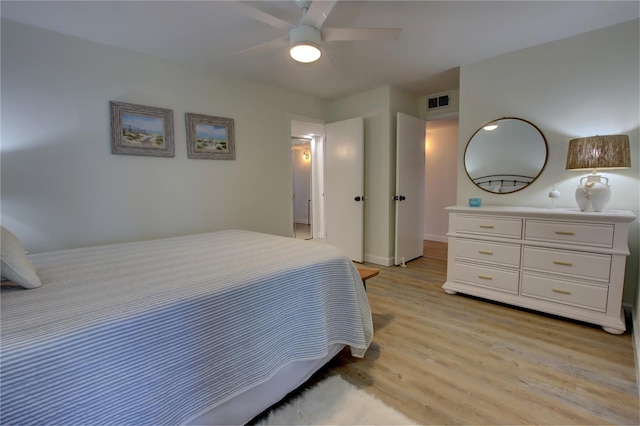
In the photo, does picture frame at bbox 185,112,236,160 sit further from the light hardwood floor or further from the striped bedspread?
the light hardwood floor

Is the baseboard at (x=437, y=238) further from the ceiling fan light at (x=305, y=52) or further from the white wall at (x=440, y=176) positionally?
the ceiling fan light at (x=305, y=52)

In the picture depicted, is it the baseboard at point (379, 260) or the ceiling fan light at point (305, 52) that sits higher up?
the ceiling fan light at point (305, 52)

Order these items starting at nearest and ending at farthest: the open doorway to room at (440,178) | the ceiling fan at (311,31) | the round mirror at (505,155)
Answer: the ceiling fan at (311,31) < the round mirror at (505,155) < the open doorway to room at (440,178)

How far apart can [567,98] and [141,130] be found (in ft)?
13.0

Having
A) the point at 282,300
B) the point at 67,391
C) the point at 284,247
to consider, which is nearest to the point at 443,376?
the point at 282,300

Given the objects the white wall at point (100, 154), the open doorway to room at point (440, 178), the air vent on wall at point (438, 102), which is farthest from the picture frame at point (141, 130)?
the open doorway to room at point (440, 178)

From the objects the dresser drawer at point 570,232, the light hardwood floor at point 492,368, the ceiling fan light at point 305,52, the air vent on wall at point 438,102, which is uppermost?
the air vent on wall at point 438,102

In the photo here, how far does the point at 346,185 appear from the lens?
4145mm

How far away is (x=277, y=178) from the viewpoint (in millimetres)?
3771

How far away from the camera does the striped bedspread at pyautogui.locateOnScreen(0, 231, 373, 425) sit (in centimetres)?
81

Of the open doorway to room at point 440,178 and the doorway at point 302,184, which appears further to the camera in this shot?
the doorway at point 302,184

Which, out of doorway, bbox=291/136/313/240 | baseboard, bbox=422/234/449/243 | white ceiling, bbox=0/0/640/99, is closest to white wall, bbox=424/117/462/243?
baseboard, bbox=422/234/449/243

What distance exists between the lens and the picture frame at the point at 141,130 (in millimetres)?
2537

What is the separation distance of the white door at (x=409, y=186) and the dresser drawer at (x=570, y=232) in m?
1.60
